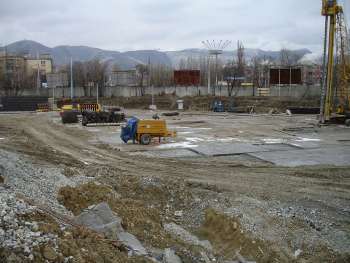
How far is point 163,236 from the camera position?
843 centimetres

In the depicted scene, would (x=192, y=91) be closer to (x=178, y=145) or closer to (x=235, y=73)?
(x=235, y=73)

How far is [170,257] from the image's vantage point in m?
7.27

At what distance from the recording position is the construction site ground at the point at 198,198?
7699 mm

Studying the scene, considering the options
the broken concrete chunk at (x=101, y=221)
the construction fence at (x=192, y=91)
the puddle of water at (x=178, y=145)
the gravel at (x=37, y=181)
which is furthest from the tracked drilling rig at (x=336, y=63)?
the broken concrete chunk at (x=101, y=221)

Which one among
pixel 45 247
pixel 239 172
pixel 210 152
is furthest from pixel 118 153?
pixel 45 247

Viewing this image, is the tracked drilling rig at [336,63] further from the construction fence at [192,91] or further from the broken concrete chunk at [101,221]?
the broken concrete chunk at [101,221]

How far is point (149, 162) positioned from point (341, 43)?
2146 centimetres

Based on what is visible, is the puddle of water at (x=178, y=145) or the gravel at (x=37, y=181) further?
the puddle of water at (x=178, y=145)

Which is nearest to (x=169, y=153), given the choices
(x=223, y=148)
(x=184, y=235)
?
(x=223, y=148)

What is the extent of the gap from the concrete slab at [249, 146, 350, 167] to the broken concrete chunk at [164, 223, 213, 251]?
884 cm

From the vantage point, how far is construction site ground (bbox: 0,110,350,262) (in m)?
7.70

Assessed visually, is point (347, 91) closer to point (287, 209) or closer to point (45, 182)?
point (287, 209)

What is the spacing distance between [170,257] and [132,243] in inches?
28.6

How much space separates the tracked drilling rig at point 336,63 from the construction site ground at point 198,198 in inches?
473
